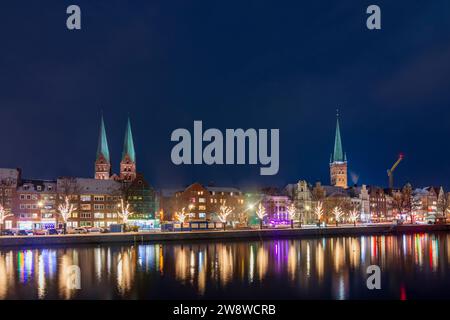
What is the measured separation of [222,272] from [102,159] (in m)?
123

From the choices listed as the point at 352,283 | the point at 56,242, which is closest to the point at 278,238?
the point at 56,242

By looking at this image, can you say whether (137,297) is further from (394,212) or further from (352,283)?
(394,212)

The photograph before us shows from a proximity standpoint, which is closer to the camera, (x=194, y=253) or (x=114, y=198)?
(x=194, y=253)

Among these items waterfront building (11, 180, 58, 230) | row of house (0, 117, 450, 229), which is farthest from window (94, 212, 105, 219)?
waterfront building (11, 180, 58, 230)

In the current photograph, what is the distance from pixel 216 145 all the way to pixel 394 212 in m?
143

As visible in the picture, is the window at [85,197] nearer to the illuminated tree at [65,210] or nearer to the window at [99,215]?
the window at [99,215]

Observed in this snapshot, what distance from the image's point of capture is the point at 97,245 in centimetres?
7750

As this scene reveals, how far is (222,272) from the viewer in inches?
2030

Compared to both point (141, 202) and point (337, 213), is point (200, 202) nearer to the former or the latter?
point (141, 202)

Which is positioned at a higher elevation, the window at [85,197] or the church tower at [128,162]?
the church tower at [128,162]

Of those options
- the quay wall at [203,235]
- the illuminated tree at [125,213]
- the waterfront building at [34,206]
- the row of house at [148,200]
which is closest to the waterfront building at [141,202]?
the row of house at [148,200]

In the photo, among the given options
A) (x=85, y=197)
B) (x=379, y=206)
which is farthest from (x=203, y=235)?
(x=379, y=206)

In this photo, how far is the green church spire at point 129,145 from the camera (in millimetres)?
172250

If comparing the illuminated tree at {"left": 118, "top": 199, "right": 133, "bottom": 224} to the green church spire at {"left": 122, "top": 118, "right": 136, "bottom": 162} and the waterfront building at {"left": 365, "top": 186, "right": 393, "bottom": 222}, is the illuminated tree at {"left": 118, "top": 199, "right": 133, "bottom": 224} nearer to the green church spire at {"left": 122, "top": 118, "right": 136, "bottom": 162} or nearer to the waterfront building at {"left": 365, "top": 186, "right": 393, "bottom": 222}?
the green church spire at {"left": 122, "top": 118, "right": 136, "bottom": 162}
